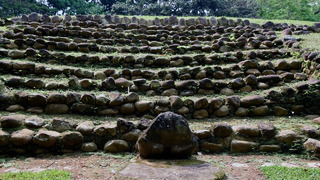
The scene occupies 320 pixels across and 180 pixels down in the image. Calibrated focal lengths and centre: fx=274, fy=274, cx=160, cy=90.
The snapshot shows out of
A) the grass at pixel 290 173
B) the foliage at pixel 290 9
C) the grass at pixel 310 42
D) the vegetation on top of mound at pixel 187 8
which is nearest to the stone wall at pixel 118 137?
the grass at pixel 290 173

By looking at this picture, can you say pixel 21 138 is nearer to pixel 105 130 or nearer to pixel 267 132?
pixel 105 130

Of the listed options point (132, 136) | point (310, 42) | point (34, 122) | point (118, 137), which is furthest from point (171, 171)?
point (310, 42)

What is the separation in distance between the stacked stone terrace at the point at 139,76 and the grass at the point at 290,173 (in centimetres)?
64

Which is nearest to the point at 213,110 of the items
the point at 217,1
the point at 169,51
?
the point at 169,51

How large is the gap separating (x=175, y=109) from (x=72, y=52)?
11.5 feet

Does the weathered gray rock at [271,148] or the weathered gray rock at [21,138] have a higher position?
the weathered gray rock at [21,138]

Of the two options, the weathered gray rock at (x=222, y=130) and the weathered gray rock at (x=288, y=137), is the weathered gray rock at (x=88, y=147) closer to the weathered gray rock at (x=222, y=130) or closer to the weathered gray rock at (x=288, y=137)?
the weathered gray rock at (x=222, y=130)

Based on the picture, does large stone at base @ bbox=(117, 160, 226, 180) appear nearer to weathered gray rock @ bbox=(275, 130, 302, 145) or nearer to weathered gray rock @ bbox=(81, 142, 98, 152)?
weathered gray rock @ bbox=(81, 142, 98, 152)

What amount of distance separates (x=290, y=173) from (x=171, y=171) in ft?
4.40

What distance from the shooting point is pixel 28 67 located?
5449mm

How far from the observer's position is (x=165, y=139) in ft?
10.2


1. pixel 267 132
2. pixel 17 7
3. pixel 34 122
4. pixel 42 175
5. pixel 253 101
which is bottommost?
pixel 42 175

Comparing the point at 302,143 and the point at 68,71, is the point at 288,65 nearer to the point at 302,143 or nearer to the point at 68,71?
the point at 302,143

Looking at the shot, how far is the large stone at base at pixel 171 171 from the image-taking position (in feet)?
8.63
